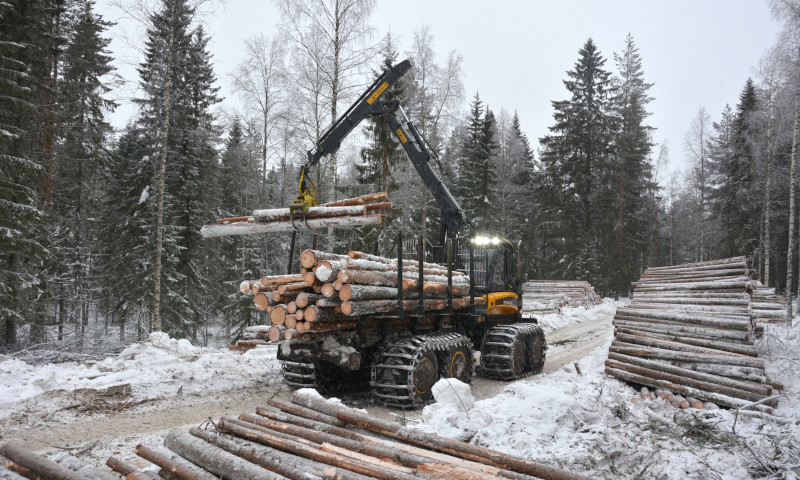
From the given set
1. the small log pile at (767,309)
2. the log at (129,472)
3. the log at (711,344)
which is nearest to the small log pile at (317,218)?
the log at (129,472)

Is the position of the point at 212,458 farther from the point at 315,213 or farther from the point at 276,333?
the point at 315,213

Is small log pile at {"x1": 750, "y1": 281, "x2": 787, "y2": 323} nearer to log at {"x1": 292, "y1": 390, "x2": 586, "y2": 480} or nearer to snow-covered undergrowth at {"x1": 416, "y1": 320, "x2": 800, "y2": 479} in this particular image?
snow-covered undergrowth at {"x1": 416, "y1": 320, "x2": 800, "y2": 479}

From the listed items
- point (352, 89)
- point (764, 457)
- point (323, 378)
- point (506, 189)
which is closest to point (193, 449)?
point (323, 378)

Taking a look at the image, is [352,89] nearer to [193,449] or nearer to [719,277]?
[719,277]

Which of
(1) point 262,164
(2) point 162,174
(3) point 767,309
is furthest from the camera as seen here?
(1) point 262,164

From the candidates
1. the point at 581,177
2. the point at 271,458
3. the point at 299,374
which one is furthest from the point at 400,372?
the point at 581,177

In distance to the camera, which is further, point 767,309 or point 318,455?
point 767,309

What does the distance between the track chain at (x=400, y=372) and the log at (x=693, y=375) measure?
12.7ft

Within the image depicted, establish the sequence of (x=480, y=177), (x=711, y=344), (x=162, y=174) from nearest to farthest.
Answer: (x=711, y=344) < (x=162, y=174) < (x=480, y=177)

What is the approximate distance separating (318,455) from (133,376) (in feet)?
18.7

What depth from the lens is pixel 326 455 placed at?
369 centimetres

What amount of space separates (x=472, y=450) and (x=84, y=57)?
23.8 metres

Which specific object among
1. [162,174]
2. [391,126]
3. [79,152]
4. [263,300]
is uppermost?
[79,152]

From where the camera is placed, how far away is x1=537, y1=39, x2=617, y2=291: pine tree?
30.6 metres
